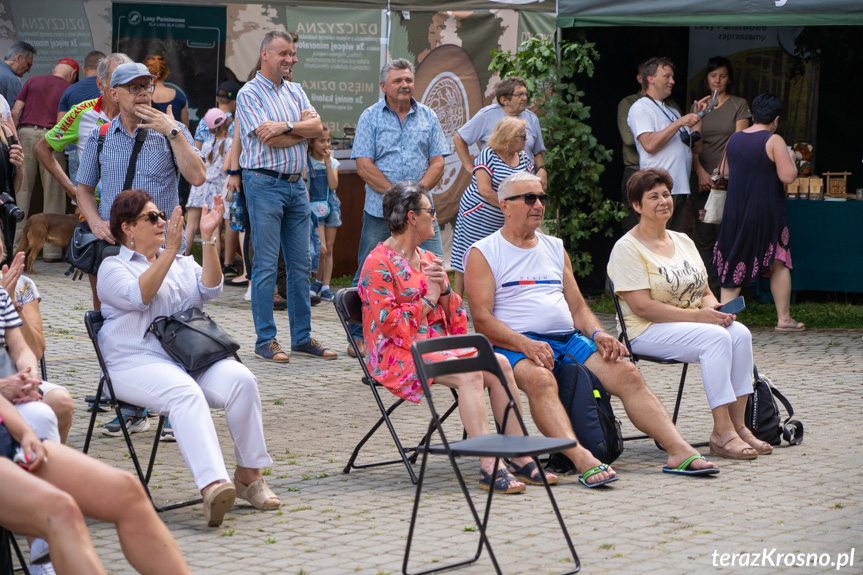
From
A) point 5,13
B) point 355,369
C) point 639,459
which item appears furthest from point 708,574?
point 5,13

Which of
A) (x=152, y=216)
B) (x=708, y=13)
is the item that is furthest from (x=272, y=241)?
(x=708, y=13)

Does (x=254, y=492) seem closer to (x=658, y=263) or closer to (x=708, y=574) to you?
(x=708, y=574)

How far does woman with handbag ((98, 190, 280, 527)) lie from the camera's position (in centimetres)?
482

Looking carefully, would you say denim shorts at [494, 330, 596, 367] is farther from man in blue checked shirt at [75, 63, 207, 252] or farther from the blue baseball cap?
the blue baseball cap

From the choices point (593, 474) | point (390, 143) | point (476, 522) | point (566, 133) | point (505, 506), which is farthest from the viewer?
point (566, 133)

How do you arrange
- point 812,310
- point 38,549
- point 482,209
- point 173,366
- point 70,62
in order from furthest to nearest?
point 70,62 < point 812,310 < point 482,209 < point 173,366 < point 38,549

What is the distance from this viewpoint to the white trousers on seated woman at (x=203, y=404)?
4.79 meters

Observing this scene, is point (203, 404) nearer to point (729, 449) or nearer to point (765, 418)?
point (729, 449)

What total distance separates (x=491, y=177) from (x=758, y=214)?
2770mm

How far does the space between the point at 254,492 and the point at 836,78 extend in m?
9.50

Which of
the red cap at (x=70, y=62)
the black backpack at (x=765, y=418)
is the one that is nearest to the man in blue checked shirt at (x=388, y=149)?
the black backpack at (x=765, y=418)


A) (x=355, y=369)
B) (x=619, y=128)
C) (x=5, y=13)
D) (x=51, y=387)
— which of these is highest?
(x=5, y=13)

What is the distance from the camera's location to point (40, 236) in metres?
12.5

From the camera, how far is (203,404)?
4.91 m
